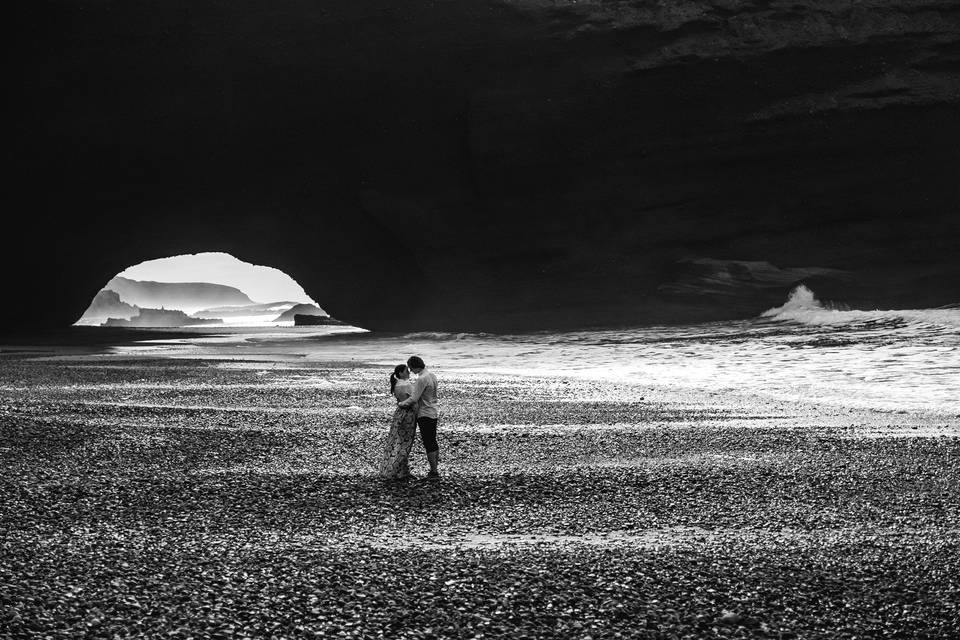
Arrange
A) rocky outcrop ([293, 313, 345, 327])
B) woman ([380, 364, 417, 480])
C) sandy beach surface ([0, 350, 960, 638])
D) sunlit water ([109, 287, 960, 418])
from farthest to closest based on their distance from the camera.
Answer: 1. rocky outcrop ([293, 313, 345, 327])
2. sunlit water ([109, 287, 960, 418])
3. woman ([380, 364, 417, 480])
4. sandy beach surface ([0, 350, 960, 638])

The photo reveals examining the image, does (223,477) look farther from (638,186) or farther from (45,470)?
(638,186)

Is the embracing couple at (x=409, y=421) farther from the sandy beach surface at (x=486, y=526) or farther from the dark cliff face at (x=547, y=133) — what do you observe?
the dark cliff face at (x=547, y=133)

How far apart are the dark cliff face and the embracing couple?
26.5 metres

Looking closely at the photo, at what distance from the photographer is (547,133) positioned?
34.7 m

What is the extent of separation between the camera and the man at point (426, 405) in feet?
27.8

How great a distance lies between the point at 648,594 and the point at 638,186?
31.5m

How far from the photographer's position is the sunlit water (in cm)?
1586

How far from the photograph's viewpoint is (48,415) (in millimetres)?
11633

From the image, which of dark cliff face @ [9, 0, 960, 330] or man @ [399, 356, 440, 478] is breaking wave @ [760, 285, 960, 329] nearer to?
dark cliff face @ [9, 0, 960, 330]

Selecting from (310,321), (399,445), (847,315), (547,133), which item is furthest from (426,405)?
(310,321)

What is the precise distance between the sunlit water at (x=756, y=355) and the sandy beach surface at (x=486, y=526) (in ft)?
11.9

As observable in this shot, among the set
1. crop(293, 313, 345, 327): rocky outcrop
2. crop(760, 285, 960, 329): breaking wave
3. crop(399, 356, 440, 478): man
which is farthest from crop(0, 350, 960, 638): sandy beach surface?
crop(293, 313, 345, 327): rocky outcrop

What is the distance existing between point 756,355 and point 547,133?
1517 cm

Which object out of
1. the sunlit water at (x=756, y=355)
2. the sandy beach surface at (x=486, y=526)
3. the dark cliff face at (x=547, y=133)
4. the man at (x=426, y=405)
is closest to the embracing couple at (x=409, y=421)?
the man at (x=426, y=405)
